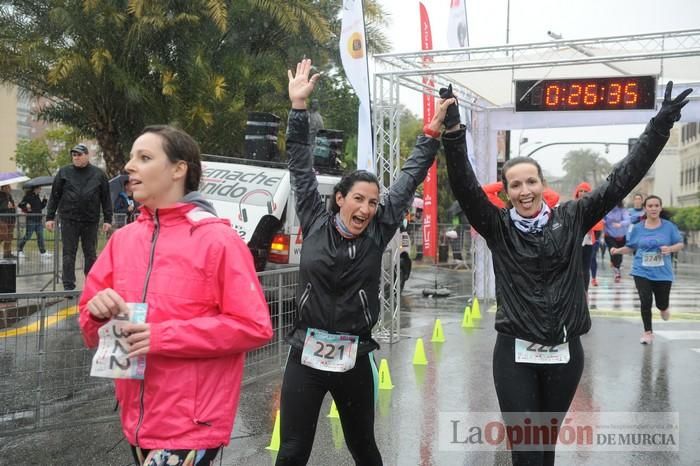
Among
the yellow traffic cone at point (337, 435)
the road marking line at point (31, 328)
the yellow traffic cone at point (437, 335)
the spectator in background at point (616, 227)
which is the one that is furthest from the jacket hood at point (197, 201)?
the spectator in background at point (616, 227)

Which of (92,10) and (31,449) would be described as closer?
(31,449)

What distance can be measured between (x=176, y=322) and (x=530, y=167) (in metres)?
2.06

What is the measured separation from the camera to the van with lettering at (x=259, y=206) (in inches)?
402

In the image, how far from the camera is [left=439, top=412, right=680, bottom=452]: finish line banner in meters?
5.36

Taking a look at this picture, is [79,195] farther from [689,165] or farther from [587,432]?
[689,165]

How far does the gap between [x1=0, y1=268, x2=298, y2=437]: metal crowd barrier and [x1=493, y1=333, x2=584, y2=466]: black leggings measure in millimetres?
3565

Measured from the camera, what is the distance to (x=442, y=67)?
10906mm

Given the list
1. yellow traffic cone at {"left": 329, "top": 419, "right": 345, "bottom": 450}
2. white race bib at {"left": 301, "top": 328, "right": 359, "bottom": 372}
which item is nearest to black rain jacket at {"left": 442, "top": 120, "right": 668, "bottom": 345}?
white race bib at {"left": 301, "top": 328, "right": 359, "bottom": 372}

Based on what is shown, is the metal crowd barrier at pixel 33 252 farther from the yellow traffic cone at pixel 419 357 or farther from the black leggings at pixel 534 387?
the black leggings at pixel 534 387

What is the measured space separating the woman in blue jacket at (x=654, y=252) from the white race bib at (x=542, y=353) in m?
5.94

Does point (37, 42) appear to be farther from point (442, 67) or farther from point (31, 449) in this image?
point (31, 449)

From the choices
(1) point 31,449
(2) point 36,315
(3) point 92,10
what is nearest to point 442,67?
(2) point 36,315

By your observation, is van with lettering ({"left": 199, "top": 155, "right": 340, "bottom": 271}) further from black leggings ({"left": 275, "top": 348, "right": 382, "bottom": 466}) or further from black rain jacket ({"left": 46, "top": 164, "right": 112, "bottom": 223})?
black leggings ({"left": 275, "top": 348, "right": 382, "bottom": 466})

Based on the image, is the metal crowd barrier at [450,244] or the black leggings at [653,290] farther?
the metal crowd barrier at [450,244]
